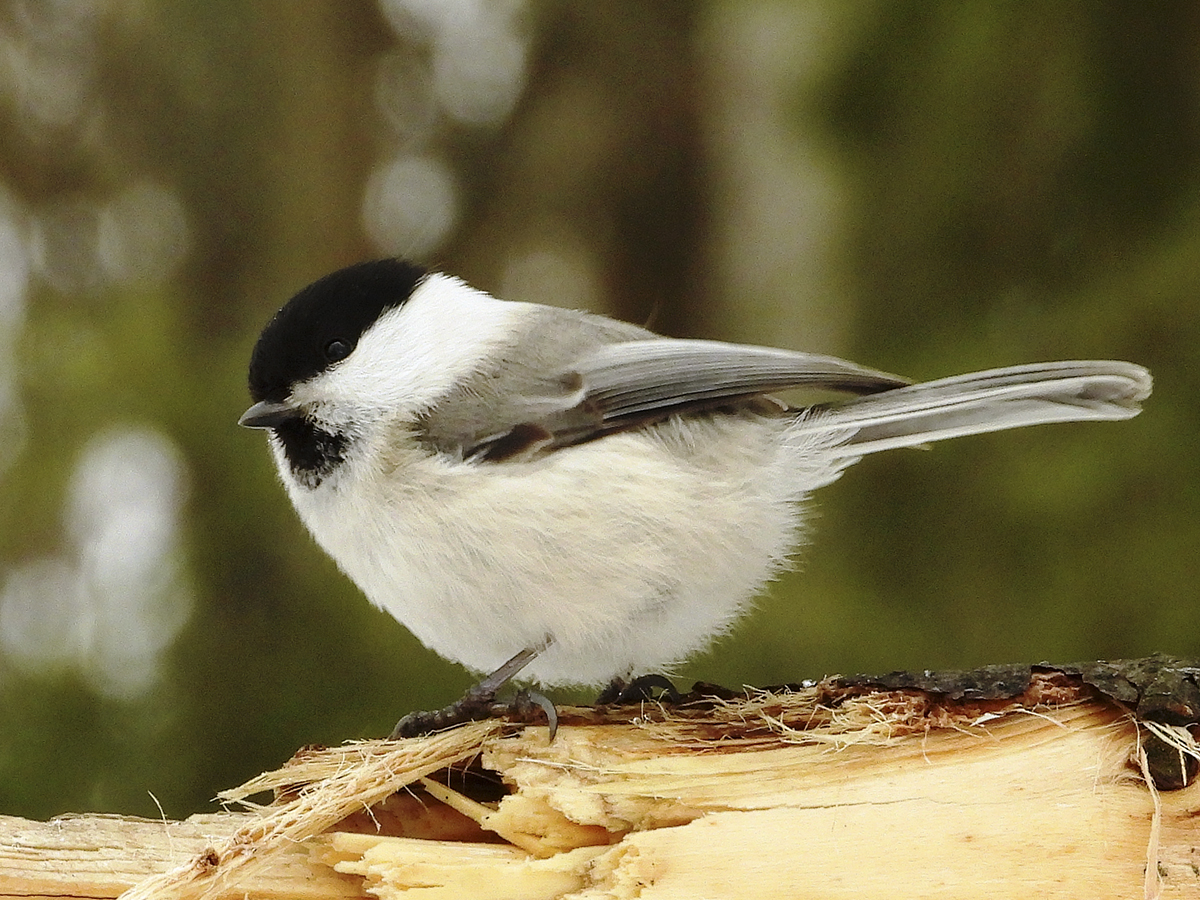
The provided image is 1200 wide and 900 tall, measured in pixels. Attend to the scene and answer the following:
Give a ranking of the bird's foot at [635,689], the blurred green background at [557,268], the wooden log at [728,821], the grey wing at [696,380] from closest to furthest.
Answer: the wooden log at [728,821] → the grey wing at [696,380] → the bird's foot at [635,689] → the blurred green background at [557,268]

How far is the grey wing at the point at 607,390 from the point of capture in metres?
1.52

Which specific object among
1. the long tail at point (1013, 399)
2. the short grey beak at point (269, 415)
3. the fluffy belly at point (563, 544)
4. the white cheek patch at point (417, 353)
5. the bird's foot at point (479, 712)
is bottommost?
the bird's foot at point (479, 712)

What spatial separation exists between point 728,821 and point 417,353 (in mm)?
834

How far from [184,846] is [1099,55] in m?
2.32

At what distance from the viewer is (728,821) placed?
49.8 inches

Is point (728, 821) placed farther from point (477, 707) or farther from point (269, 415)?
point (269, 415)

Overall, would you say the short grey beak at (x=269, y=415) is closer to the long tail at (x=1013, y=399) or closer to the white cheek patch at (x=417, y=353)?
the white cheek patch at (x=417, y=353)

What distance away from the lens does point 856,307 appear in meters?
2.42

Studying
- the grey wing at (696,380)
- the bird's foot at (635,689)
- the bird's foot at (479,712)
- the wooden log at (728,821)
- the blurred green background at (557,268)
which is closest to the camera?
the wooden log at (728,821)

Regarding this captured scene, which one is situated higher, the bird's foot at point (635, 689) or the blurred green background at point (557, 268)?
the blurred green background at point (557, 268)

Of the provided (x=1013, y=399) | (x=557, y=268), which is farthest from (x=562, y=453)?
(x=557, y=268)

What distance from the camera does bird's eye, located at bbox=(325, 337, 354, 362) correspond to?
5.17 feet

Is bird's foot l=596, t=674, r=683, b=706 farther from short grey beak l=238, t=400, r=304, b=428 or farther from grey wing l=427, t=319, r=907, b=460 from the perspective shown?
short grey beak l=238, t=400, r=304, b=428

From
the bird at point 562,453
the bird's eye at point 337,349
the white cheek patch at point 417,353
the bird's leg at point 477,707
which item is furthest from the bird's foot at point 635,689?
the bird's eye at point 337,349
